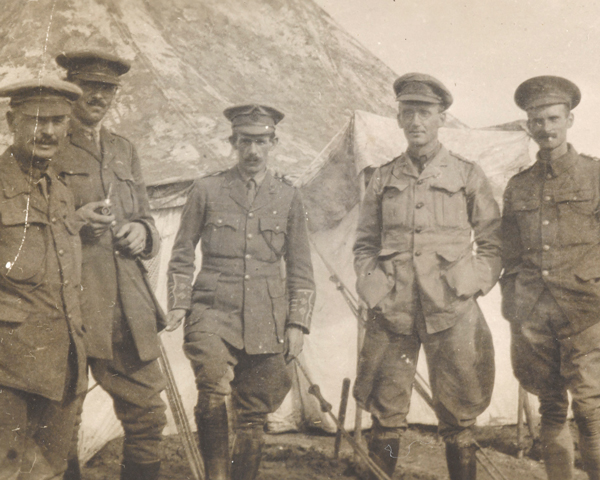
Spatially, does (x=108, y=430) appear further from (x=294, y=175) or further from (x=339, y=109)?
(x=339, y=109)

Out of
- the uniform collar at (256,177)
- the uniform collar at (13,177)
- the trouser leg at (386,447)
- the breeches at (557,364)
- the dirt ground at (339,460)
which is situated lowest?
the dirt ground at (339,460)

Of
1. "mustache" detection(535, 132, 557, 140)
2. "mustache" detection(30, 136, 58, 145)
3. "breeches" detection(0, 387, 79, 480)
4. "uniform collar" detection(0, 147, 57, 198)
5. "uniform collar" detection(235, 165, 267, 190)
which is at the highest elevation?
"mustache" detection(535, 132, 557, 140)

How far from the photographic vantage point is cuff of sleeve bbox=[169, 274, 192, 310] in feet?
9.64

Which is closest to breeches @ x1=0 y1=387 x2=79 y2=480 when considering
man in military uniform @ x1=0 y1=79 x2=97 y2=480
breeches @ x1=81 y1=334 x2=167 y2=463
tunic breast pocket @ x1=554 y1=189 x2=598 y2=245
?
man in military uniform @ x1=0 y1=79 x2=97 y2=480

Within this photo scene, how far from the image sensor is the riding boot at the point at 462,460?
2832mm

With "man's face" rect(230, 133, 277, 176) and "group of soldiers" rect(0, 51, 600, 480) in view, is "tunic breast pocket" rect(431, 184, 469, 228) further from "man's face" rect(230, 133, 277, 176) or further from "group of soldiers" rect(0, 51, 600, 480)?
"man's face" rect(230, 133, 277, 176)

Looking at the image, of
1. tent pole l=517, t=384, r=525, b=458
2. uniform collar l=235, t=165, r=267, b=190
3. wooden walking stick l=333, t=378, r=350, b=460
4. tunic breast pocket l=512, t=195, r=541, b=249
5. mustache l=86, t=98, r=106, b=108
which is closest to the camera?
mustache l=86, t=98, r=106, b=108

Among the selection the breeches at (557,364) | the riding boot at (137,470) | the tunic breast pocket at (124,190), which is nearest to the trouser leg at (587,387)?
the breeches at (557,364)

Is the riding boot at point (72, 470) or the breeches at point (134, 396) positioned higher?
the breeches at point (134, 396)

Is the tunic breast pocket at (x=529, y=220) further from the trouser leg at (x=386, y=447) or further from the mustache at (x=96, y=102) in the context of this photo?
the mustache at (x=96, y=102)

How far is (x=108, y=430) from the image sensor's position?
13.6 ft

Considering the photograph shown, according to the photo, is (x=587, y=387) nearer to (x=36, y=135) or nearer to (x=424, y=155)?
(x=424, y=155)

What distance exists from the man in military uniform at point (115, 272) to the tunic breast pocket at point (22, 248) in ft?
0.94

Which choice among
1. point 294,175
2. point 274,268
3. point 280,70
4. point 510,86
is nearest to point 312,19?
point 280,70
